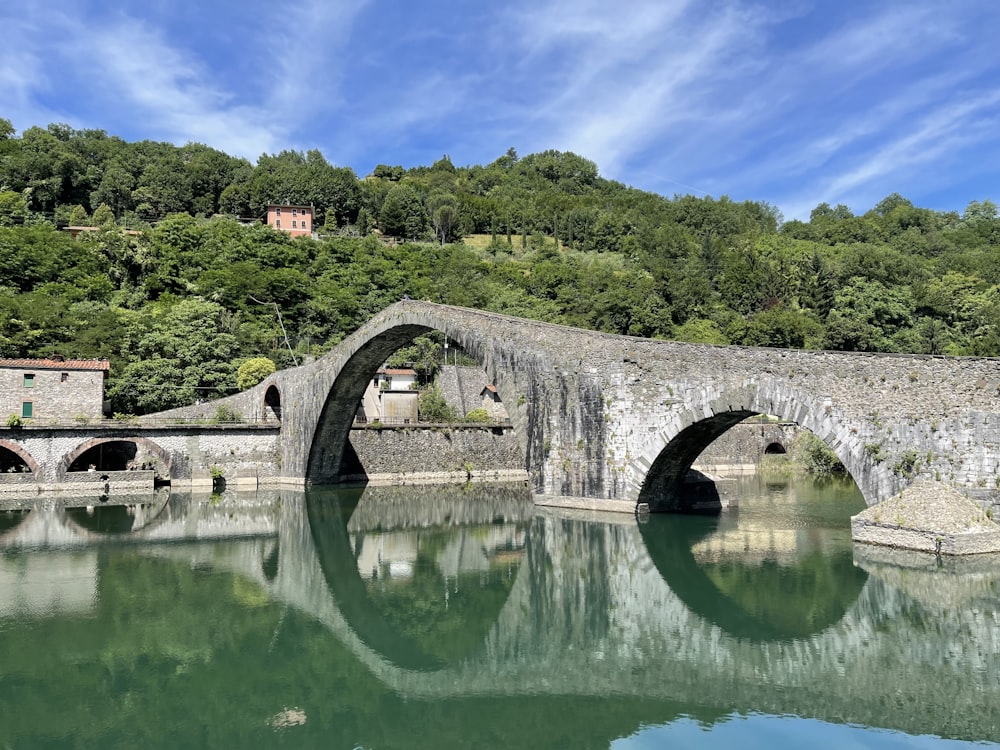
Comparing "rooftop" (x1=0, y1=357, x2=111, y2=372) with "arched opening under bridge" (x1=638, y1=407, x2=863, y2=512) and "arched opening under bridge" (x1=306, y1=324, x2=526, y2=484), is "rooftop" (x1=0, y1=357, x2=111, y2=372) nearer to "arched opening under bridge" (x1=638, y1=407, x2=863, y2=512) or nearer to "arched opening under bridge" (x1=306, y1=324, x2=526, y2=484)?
"arched opening under bridge" (x1=306, y1=324, x2=526, y2=484)

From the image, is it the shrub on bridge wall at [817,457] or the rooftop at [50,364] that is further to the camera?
the shrub on bridge wall at [817,457]

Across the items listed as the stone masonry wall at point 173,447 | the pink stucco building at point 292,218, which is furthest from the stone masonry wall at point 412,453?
the pink stucco building at point 292,218

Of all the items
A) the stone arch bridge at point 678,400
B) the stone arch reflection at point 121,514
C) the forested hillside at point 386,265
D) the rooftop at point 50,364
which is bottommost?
the stone arch reflection at point 121,514

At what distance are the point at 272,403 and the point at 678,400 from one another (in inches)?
911

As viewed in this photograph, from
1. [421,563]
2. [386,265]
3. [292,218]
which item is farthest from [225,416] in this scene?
[292,218]

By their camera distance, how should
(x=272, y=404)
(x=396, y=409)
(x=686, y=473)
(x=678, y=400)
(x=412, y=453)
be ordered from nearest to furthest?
(x=678, y=400)
(x=686, y=473)
(x=412, y=453)
(x=272, y=404)
(x=396, y=409)

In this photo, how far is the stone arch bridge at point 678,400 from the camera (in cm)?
1471

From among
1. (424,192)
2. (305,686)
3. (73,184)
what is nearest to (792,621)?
(305,686)

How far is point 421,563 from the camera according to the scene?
1681cm

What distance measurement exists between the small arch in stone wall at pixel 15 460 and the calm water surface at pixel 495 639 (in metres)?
9.11

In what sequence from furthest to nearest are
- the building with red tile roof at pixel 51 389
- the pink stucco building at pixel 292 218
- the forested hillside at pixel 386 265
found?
the pink stucco building at pixel 292 218, the forested hillside at pixel 386 265, the building with red tile roof at pixel 51 389

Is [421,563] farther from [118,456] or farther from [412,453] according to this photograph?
[118,456]

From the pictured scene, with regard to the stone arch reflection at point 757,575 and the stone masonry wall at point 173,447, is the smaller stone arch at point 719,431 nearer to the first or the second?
the stone arch reflection at point 757,575

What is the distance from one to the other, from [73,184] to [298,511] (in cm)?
6793
